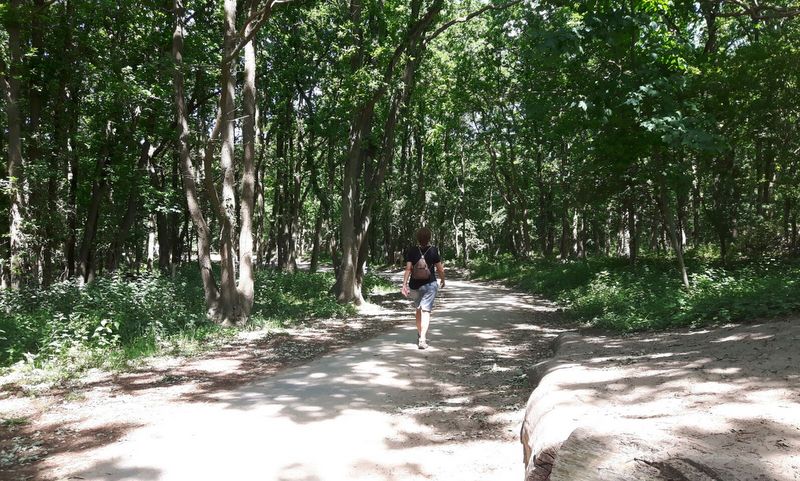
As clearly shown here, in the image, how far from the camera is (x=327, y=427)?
5031 millimetres

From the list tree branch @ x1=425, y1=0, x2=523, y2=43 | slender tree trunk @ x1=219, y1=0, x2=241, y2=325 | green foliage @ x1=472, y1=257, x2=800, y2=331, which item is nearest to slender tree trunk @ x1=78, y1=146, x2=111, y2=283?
slender tree trunk @ x1=219, y1=0, x2=241, y2=325

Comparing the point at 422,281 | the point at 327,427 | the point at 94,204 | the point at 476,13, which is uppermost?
the point at 476,13

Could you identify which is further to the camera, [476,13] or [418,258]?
[476,13]

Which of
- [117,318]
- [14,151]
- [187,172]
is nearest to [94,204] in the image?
[14,151]

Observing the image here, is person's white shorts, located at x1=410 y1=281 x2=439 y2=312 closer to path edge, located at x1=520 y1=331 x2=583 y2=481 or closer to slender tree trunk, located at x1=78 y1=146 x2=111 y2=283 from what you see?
path edge, located at x1=520 y1=331 x2=583 y2=481

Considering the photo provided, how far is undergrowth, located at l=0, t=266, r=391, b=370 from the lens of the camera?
7.97 meters

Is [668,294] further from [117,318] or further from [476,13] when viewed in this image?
[117,318]

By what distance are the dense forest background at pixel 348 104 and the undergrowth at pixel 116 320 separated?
0.78 meters

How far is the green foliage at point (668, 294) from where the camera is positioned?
7844mm

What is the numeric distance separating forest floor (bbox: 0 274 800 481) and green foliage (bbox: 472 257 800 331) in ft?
4.63

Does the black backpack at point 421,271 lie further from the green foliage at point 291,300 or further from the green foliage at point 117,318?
the green foliage at point 291,300

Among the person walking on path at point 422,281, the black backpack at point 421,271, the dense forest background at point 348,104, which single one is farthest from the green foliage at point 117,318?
the black backpack at point 421,271

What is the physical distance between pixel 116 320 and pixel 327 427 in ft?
22.6

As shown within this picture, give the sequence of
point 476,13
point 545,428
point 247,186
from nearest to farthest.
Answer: point 545,428 → point 247,186 → point 476,13
